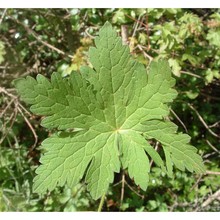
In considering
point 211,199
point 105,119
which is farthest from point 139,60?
point 105,119

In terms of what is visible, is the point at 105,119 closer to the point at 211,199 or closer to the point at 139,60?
the point at 139,60

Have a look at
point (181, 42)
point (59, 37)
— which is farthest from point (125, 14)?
point (59, 37)

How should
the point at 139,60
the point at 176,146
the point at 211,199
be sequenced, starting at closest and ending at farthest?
the point at 176,146 → the point at 139,60 → the point at 211,199

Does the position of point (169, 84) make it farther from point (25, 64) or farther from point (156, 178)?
point (25, 64)

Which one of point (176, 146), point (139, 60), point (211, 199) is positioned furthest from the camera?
point (211, 199)

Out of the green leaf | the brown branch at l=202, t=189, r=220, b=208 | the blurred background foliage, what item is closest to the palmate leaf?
the green leaf

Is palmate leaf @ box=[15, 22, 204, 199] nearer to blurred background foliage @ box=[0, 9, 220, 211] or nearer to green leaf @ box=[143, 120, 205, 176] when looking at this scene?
green leaf @ box=[143, 120, 205, 176]

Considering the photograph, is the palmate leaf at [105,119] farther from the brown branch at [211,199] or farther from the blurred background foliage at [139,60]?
the brown branch at [211,199]
